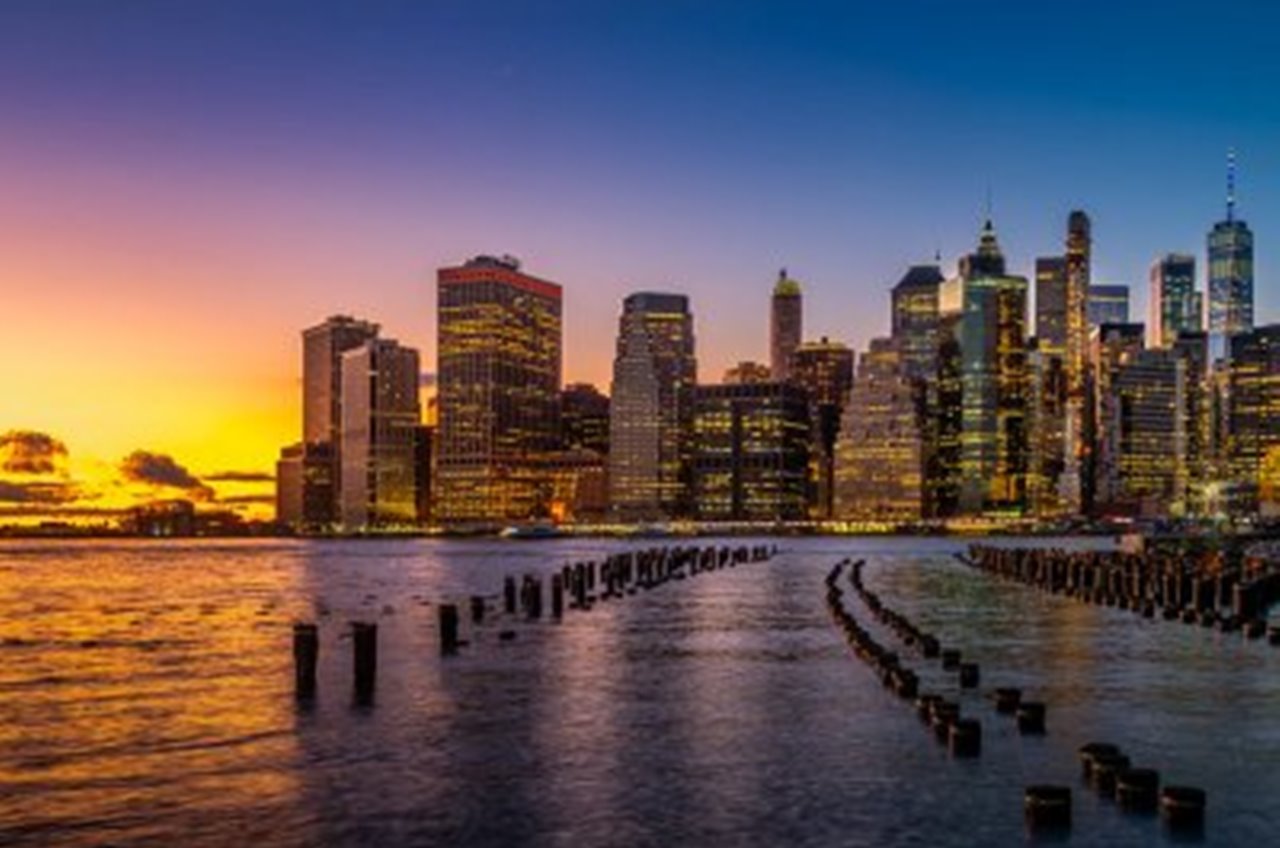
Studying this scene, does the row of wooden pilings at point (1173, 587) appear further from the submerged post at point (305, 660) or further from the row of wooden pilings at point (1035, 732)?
the submerged post at point (305, 660)

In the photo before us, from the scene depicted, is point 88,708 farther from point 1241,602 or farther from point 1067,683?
point 1241,602

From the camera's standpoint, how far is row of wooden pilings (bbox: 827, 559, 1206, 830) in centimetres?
1930

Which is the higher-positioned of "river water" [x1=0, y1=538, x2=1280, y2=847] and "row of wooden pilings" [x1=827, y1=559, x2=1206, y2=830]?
"row of wooden pilings" [x1=827, y1=559, x2=1206, y2=830]

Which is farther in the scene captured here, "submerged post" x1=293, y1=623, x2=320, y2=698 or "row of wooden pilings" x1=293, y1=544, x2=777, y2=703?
"row of wooden pilings" x1=293, y1=544, x2=777, y2=703

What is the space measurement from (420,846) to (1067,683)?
20.7m

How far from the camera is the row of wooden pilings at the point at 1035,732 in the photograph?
760 inches

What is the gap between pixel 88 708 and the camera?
3316 centimetres

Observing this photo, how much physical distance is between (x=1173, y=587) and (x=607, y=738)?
3912 centimetres

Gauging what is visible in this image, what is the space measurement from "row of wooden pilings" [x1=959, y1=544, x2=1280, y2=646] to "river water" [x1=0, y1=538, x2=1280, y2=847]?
67.6 inches

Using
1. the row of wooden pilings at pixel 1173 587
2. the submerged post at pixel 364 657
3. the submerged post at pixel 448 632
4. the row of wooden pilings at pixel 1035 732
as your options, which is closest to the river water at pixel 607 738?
the row of wooden pilings at pixel 1035 732

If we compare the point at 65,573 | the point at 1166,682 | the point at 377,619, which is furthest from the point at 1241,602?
the point at 65,573

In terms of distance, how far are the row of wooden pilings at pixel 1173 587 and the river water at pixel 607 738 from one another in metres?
1.72

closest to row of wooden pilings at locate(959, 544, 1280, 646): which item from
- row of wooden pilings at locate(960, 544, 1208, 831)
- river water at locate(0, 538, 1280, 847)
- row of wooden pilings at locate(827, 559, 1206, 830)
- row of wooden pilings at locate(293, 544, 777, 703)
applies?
row of wooden pilings at locate(960, 544, 1208, 831)

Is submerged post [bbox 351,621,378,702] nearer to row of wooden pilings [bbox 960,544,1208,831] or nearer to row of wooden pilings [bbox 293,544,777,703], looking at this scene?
row of wooden pilings [bbox 293,544,777,703]
